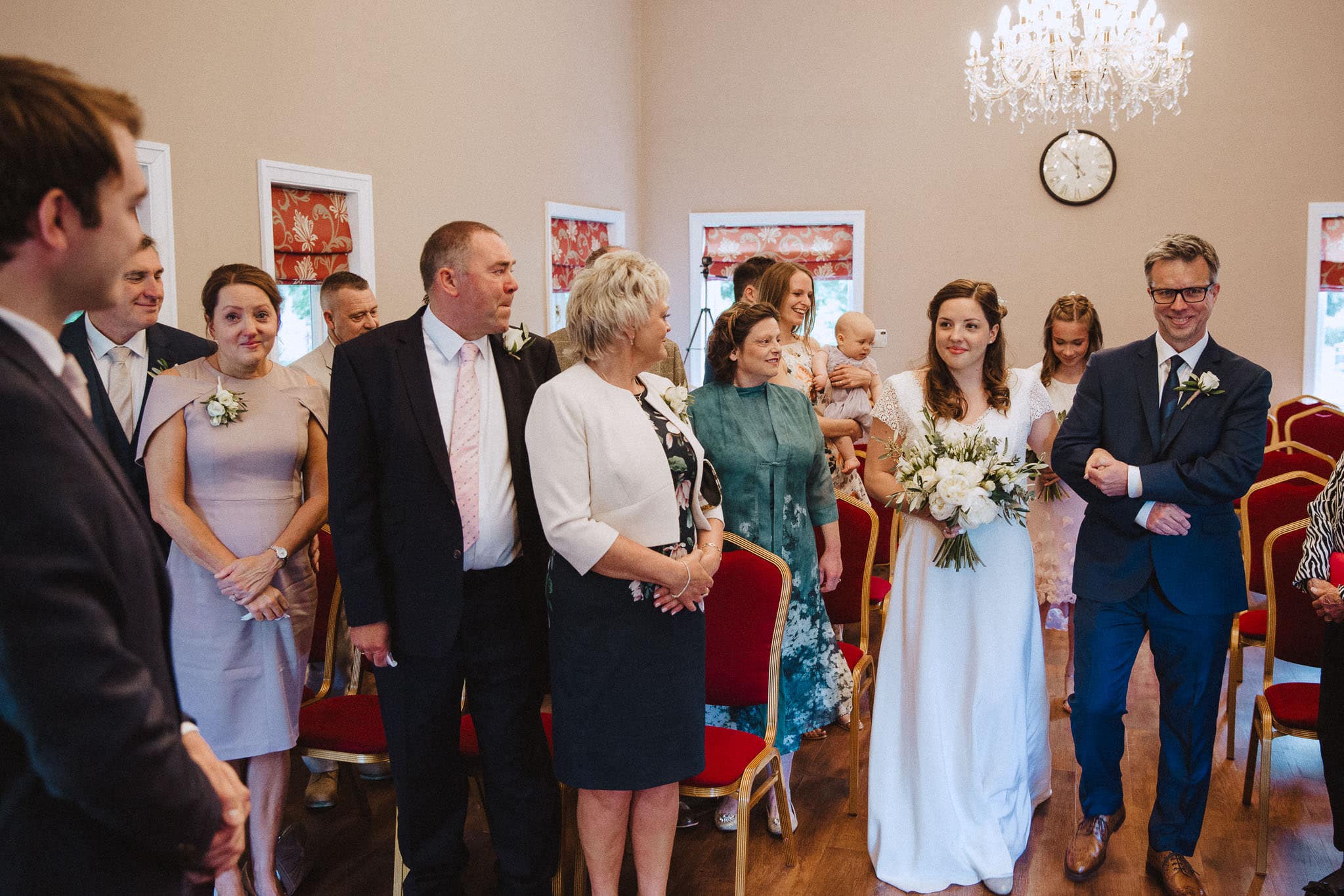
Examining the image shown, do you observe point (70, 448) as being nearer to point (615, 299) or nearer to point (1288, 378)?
point (615, 299)

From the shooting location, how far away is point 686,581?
98.1 inches

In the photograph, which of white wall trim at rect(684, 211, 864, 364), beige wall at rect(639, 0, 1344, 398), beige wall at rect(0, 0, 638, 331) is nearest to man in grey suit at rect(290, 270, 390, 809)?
beige wall at rect(0, 0, 638, 331)

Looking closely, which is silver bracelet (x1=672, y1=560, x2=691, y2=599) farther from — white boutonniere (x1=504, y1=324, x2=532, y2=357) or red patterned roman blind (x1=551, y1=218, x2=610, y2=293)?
red patterned roman blind (x1=551, y1=218, x2=610, y2=293)

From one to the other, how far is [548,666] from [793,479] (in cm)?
101

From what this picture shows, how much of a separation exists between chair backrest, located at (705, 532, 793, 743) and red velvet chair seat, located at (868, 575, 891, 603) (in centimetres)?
139

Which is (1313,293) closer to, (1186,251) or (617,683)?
(1186,251)

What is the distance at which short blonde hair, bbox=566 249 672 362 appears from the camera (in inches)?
96.8

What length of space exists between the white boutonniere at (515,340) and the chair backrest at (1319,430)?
540 centimetres

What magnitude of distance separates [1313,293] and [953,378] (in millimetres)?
6379

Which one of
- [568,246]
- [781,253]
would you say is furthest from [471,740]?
[781,253]

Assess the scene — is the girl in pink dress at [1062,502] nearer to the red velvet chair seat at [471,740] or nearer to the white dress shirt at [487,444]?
the red velvet chair seat at [471,740]

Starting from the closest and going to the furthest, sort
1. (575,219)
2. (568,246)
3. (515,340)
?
1. (515,340)
2. (568,246)
3. (575,219)

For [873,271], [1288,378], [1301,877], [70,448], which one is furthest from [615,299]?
[1288,378]

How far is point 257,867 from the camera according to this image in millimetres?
2916
